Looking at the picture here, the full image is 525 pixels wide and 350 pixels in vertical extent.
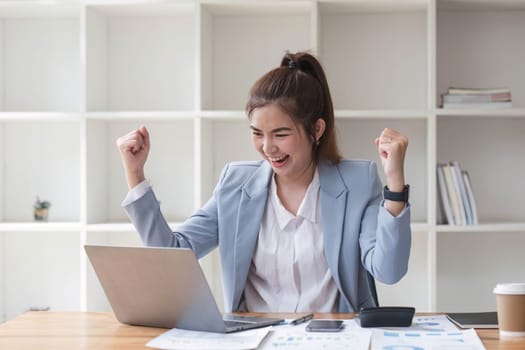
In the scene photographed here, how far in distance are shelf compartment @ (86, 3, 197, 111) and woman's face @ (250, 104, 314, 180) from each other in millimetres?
1336

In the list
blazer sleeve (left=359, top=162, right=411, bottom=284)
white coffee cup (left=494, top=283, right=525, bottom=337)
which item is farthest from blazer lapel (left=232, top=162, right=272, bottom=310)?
white coffee cup (left=494, top=283, right=525, bottom=337)

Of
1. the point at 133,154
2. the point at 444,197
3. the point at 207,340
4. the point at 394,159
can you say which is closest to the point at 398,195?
the point at 394,159

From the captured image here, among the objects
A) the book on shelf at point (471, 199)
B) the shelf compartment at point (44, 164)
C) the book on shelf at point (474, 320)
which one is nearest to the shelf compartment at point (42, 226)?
the shelf compartment at point (44, 164)

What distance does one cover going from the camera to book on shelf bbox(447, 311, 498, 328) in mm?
1680

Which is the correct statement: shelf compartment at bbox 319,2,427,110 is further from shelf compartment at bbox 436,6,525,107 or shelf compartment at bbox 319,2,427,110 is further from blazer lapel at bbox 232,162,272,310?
blazer lapel at bbox 232,162,272,310

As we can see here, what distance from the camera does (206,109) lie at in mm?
3232

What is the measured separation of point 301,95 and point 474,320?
2.68 feet

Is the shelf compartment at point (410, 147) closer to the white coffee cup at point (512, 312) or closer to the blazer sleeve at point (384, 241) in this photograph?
the blazer sleeve at point (384, 241)

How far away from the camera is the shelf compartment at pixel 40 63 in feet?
11.5

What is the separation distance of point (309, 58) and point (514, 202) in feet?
Answer: 5.16

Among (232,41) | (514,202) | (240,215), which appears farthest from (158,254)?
(514,202)

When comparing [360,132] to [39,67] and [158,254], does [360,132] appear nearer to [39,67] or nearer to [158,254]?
[39,67]

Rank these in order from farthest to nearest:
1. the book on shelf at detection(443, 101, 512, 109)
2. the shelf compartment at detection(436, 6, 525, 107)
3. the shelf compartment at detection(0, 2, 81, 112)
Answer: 1. the shelf compartment at detection(0, 2, 81, 112)
2. the shelf compartment at detection(436, 6, 525, 107)
3. the book on shelf at detection(443, 101, 512, 109)

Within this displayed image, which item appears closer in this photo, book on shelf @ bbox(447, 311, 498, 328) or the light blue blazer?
book on shelf @ bbox(447, 311, 498, 328)
